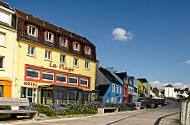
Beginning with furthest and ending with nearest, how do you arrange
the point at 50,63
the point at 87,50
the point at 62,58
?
the point at 87,50 → the point at 62,58 → the point at 50,63

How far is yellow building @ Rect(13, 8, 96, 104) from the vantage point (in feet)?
79.8

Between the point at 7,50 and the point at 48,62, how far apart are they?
5.78 meters

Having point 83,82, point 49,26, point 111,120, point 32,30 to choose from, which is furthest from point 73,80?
point 111,120

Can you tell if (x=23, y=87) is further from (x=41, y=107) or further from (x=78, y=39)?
(x=78, y=39)

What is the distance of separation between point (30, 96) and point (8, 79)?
11.9 ft

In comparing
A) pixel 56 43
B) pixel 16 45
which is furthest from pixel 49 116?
pixel 56 43

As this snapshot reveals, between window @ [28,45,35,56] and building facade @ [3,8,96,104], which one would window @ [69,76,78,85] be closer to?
building facade @ [3,8,96,104]

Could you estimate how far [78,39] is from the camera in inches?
1289

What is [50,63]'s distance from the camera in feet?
90.6

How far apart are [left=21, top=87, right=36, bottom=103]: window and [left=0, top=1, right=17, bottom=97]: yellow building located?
1536 millimetres

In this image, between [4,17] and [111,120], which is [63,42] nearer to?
[4,17]

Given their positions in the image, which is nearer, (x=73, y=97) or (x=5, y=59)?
(x=5, y=59)

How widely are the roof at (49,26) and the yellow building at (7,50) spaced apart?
70.1 inches

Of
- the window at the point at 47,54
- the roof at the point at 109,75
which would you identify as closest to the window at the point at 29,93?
the window at the point at 47,54
